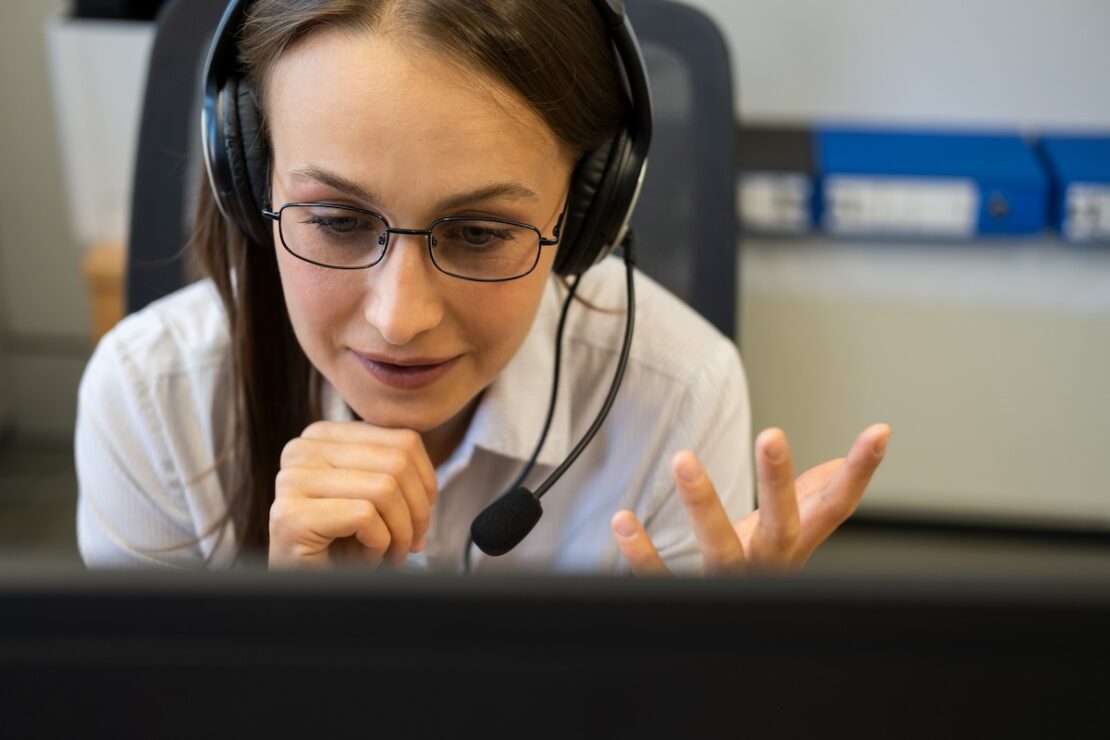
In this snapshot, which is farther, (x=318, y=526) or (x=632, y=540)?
(x=318, y=526)

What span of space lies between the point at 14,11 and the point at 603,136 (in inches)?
67.1

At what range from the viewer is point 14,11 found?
2.07 m

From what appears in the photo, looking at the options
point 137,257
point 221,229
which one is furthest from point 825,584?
point 137,257

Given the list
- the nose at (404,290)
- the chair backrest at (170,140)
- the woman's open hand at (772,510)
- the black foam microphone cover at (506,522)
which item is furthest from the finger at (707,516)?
the chair backrest at (170,140)

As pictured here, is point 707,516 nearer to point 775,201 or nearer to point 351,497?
point 351,497

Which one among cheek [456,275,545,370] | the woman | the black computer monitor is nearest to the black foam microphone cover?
the woman

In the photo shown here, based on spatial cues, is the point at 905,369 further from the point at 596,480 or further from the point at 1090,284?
the point at 596,480

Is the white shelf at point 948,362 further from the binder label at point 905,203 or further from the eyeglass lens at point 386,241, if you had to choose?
the eyeglass lens at point 386,241

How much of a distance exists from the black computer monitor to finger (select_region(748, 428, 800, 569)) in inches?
12.0

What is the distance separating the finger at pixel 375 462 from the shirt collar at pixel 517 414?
153 mm

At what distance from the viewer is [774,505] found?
631 mm

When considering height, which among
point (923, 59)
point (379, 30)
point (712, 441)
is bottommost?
point (712, 441)

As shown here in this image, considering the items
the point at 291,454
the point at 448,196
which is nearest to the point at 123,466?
the point at 291,454

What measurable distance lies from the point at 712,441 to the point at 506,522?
0.35 metres
